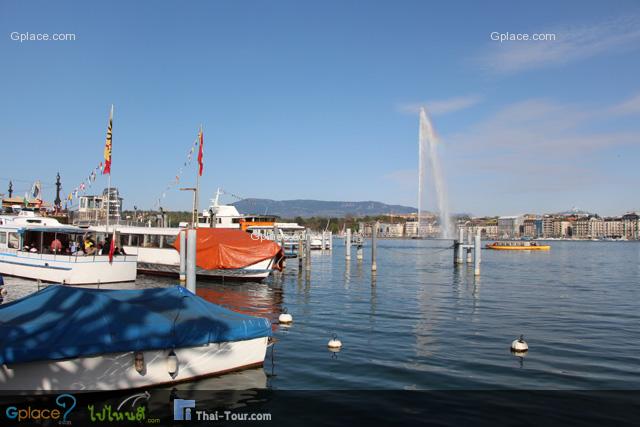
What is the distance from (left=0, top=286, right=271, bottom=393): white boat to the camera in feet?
33.6

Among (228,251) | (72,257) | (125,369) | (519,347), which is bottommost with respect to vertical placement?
(519,347)

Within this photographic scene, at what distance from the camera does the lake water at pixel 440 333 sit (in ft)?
43.6

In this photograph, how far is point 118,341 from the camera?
35.7 feet

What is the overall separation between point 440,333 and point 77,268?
21588mm

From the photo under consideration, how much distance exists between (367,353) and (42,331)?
9026mm

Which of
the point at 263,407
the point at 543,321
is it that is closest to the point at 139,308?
the point at 263,407

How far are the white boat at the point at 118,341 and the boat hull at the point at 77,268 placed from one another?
18990mm

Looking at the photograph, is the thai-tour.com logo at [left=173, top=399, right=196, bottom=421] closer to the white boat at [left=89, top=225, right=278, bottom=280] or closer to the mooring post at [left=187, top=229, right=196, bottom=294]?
the mooring post at [left=187, top=229, right=196, bottom=294]

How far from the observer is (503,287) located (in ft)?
117

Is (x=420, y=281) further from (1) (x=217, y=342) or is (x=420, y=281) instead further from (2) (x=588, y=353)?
(1) (x=217, y=342)

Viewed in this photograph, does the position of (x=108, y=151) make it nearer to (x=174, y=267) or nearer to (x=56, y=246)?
(x=56, y=246)

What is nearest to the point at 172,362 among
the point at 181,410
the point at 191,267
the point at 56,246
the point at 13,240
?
the point at 181,410

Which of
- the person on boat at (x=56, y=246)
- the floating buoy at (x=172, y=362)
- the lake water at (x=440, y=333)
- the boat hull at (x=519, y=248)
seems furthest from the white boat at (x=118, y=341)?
the boat hull at (x=519, y=248)

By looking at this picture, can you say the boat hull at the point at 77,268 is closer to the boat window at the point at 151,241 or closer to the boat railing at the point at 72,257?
the boat railing at the point at 72,257
